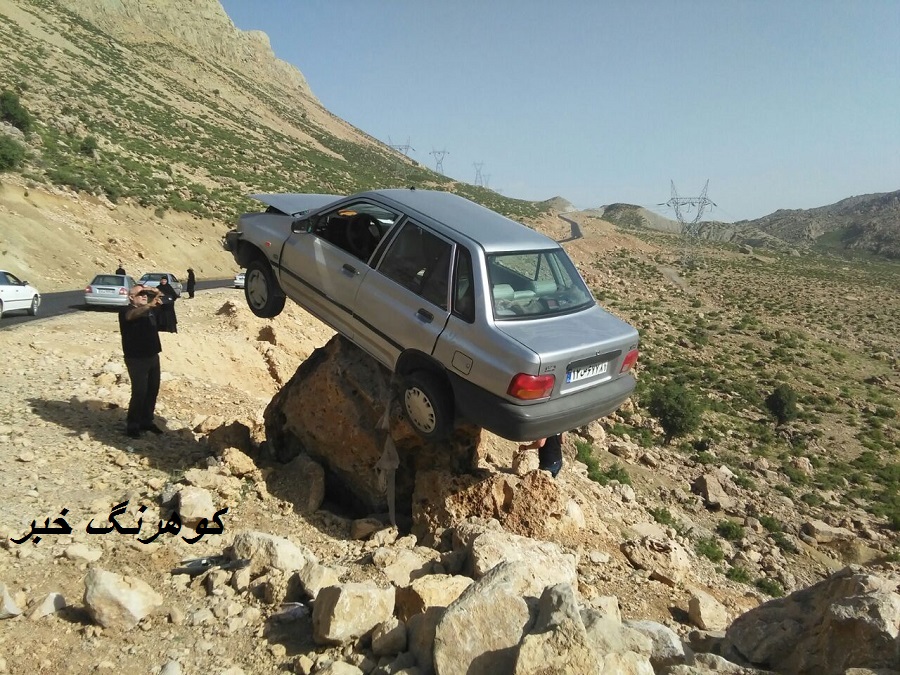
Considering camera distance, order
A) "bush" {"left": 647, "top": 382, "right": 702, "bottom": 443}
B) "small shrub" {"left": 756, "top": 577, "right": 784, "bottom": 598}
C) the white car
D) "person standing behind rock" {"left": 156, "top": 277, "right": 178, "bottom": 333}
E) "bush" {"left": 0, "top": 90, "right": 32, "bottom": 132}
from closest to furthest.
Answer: "person standing behind rock" {"left": 156, "top": 277, "right": 178, "bottom": 333}
"small shrub" {"left": 756, "top": 577, "right": 784, "bottom": 598}
the white car
"bush" {"left": 647, "top": 382, "right": 702, "bottom": 443}
"bush" {"left": 0, "top": 90, "right": 32, "bottom": 132}

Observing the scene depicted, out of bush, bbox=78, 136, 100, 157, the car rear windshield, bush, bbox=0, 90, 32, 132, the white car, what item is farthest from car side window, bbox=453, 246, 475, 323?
bush, bbox=78, 136, 100, 157

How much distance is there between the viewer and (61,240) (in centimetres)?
2331

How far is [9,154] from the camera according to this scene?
2434 centimetres

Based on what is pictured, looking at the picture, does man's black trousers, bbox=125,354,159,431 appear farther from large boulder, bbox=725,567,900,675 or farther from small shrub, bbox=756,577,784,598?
small shrub, bbox=756,577,784,598

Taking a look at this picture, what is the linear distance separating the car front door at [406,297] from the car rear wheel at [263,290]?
1.44 metres

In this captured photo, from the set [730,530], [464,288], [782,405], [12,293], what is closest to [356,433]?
[464,288]

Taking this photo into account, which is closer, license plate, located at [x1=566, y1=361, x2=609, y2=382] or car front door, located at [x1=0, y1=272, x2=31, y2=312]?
license plate, located at [x1=566, y1=361, x2=609, y2=382]

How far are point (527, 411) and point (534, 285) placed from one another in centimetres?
124

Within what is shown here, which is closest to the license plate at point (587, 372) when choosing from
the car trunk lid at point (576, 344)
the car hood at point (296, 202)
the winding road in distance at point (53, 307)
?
the car trunk lid at point (576, 344)

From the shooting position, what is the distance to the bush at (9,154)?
24.1 metres

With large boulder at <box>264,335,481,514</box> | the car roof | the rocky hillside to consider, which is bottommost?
large boulder at <box>264,335,481,514</box>

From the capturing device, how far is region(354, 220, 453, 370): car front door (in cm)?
463

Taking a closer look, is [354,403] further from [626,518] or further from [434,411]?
[626,518]

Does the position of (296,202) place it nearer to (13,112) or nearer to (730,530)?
(730,530)
